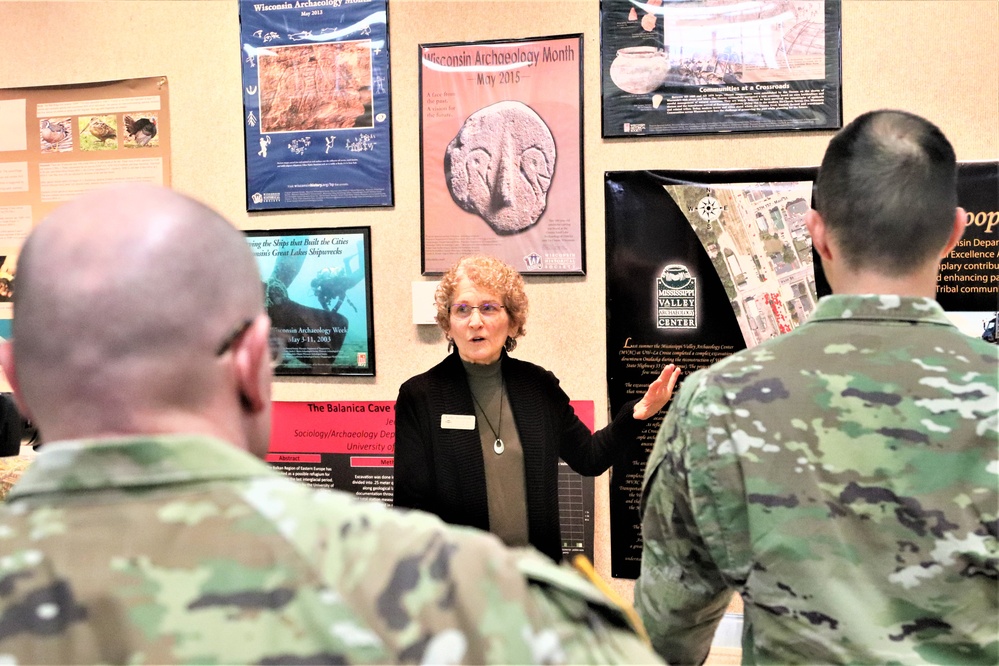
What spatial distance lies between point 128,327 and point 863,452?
0.96 metres

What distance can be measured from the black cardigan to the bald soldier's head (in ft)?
5.64

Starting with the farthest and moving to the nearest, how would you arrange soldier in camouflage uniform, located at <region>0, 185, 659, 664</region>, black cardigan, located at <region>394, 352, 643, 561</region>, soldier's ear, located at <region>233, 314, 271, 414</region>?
black cardigan, located at <region>394, 352, 643, 561</region> → soldier's ear, located at <region>233, 314, 271, 414</region> → soldier in camouflage uniform, located at <region>0, 185, 659, 664</region>

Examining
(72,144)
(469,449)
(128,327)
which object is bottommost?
(469,449)

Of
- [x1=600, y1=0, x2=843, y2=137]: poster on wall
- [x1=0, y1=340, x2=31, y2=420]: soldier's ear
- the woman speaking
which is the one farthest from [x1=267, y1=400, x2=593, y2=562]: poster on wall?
[x1=0, y1=340, x2=31, y2=420]: soldier's ear

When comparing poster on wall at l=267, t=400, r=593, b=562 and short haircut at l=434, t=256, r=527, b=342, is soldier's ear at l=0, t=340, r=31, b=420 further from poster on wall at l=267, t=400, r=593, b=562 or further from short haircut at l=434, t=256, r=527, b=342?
poster on wall at l=267, t=400, r=593, b=562

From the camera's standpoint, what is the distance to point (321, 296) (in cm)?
330

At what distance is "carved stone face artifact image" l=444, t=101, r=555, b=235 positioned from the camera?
3090 millimetres

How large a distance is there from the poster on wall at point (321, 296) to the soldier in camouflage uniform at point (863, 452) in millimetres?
2131

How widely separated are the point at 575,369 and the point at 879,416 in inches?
77.9

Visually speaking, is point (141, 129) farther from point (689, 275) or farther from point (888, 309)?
point (888, 309)

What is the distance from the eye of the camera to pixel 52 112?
3504 mm

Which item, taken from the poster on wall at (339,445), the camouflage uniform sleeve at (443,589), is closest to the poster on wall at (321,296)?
the poster on wall at (339,445)

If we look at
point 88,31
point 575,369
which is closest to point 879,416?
point 575,369

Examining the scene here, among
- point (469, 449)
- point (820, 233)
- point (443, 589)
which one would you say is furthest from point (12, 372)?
Answer: point (469, 449)
